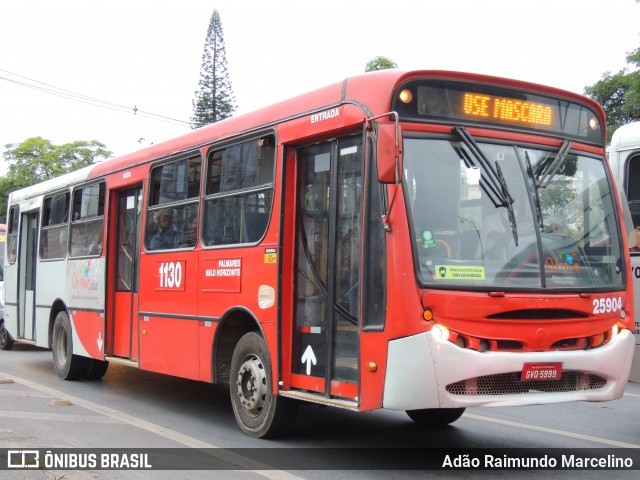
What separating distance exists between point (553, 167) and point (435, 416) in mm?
3181

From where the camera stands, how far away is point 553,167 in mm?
6590

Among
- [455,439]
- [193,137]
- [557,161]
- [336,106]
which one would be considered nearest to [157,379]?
[193,137]

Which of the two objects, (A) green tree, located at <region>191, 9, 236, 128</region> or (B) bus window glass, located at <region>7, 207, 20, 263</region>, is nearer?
(B) bus window glass, located at <region>7, 207, 20, 263</region>

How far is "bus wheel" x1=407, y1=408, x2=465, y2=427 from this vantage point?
8.33m

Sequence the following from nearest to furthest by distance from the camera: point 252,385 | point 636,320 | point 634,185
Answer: point 252,385 < point 636,320 < point 634,185

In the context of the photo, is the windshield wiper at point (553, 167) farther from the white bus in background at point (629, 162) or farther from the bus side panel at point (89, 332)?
the bus side panel at point (89, 332)

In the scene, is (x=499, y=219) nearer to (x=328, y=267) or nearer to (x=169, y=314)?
(x=328, y=267)

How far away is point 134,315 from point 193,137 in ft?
8.40

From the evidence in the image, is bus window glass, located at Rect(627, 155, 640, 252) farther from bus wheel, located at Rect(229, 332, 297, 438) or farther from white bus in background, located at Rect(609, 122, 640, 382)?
bus wheel, located at Rect(229, 332, 297, 438)

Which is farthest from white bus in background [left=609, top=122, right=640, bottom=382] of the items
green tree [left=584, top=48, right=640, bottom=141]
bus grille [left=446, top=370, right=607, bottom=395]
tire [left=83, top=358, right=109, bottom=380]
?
green tree [left=584, top=48, right=640, bottom=141]


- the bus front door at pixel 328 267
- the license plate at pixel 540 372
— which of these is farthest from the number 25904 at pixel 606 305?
the bus front door at pixel 328 267

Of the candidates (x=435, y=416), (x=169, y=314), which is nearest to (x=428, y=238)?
(x=435, y=416)

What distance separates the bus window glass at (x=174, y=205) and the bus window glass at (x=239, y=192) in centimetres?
33

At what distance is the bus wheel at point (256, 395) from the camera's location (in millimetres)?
7449
